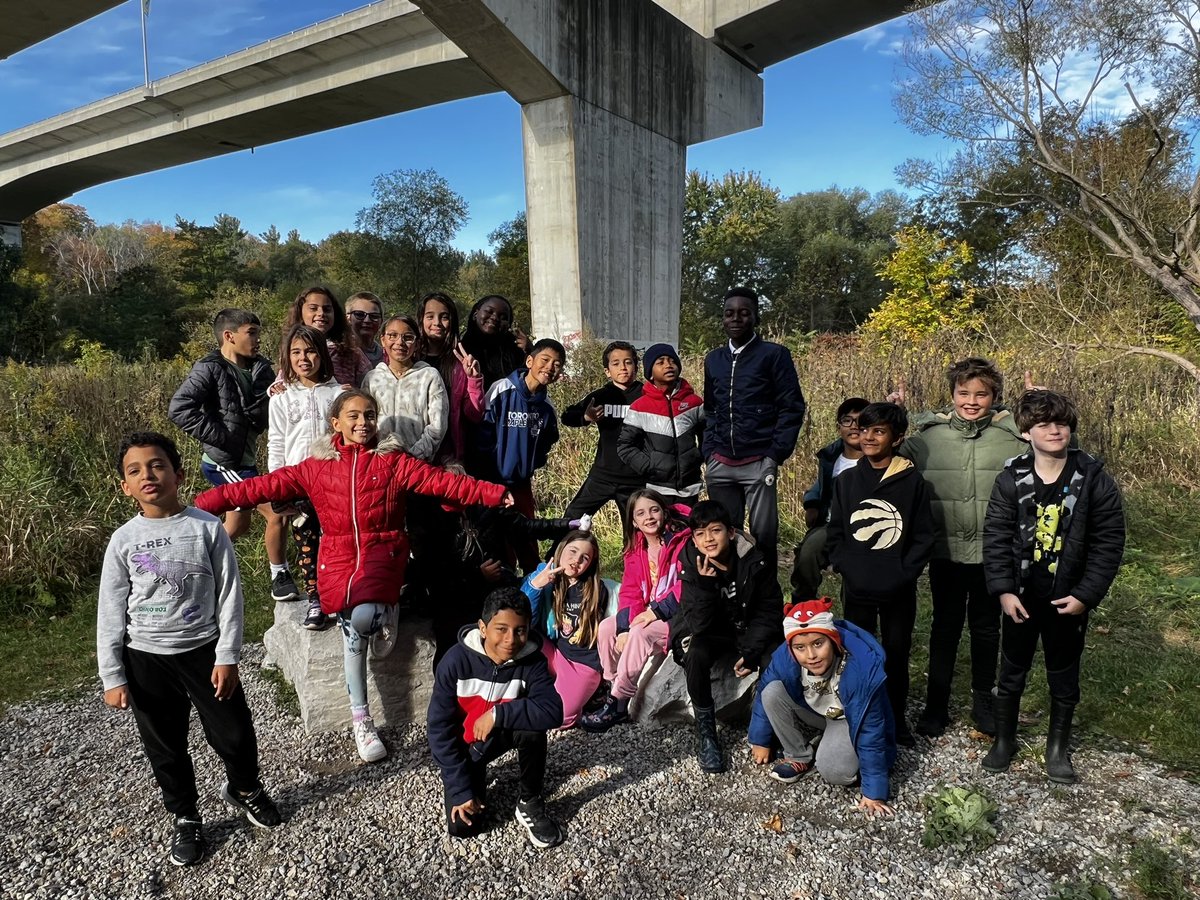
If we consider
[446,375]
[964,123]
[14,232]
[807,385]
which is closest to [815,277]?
[964,123]

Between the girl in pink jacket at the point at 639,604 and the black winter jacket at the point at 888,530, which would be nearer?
the black winter jacket at the point at 888,530

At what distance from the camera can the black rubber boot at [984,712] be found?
10.4 ft

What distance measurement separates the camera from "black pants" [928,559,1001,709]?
3064mm

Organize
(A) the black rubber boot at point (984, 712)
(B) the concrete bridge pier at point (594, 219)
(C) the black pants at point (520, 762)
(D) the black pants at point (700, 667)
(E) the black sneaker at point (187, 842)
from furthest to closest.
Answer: (B) the concrete bridge pier at point (594, 219) → (A) the black rubber boot at point (984, 712) → (D) the black pants at point (700, 667) → (C) the black pants at point (520, 762) → (E) the black sneaker at point (187, 842)

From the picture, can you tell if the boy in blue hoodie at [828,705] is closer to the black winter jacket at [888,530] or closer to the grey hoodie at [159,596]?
the black winter jacket at [888,530]

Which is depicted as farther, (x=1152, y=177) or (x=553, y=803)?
(x=1152, y=177)

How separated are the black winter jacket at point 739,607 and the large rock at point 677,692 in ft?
0.72

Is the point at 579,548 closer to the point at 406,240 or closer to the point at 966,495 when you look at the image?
the point at 966,495

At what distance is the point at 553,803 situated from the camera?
280cm

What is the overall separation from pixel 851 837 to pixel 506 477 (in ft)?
7.20

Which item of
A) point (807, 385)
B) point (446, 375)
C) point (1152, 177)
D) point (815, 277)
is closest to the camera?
point (446, 375)

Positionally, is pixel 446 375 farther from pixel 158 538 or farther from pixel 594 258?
pixel 594 258

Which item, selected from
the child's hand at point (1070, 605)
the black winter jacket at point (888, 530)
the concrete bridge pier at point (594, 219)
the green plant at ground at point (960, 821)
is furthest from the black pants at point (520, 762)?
the concrete bridge pier at point (594, 219)

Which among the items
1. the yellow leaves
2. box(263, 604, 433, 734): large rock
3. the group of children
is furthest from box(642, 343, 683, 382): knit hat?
the yellow leaves
